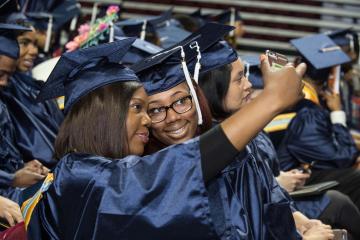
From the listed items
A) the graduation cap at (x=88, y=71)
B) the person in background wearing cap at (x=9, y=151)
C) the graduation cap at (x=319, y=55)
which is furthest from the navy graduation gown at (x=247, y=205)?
the graduation cap at (x=319, y=55)

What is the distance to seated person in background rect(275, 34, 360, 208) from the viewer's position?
4.25 m

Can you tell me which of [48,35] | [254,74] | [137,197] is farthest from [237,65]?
[48,35]

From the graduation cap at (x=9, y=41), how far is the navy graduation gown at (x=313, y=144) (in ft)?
6.04

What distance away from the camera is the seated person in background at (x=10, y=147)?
2.98 meters

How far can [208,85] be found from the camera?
3.10 meters

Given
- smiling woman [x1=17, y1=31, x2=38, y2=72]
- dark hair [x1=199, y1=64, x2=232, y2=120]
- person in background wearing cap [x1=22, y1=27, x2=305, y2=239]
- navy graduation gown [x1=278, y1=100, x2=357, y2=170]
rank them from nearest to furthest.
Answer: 1. person in background wearing cap [x1=22, y1=27, x2=305, y2=239]
2. dark hair [x1=199, y1=64, x2=232, y2=120]
3. smiling woman [x1=17, y1=31, x2=38, y2=72]
4. navy graduation gown [x1=278, y1=100, x2=357, y2=170]

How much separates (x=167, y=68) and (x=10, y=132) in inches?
45.2

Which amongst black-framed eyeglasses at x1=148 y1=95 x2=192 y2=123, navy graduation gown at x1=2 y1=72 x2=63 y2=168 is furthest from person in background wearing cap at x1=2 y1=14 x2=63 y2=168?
black-framed eyeglasses at x1=148 y1=95 x2=192 y2=123

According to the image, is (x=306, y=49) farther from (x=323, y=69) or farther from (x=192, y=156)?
(x=192, y=156)

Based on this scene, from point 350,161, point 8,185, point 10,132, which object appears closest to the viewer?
point 8,185

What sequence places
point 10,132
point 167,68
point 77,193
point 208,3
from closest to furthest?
point 77,193
point 167,68
point 10,132
point 208,3

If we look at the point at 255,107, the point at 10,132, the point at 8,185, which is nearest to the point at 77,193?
the point at 255,107

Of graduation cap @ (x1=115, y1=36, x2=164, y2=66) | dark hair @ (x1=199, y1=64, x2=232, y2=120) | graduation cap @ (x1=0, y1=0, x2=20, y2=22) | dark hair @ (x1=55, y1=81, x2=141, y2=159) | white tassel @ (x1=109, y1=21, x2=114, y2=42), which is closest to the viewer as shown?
dark hair @ (x1=55, y1=81, x2=141, y2=159)

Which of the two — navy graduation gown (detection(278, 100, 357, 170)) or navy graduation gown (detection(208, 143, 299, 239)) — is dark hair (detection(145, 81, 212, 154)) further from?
navy graduation gown (detection(278, 100, 357, 170))
